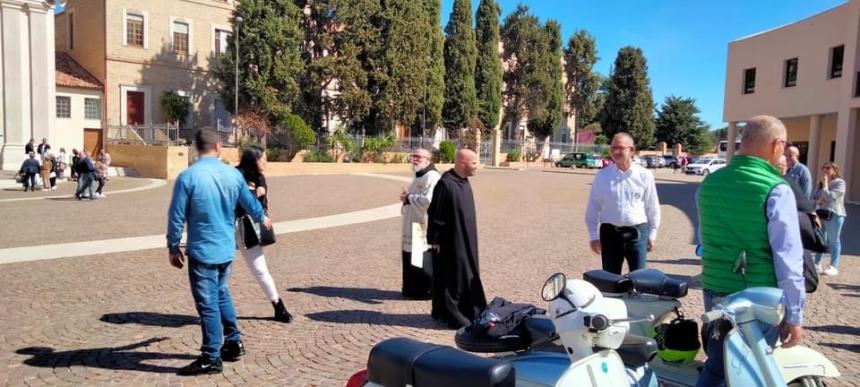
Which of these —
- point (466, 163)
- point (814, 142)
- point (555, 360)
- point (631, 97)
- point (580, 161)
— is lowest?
point (555, 360)

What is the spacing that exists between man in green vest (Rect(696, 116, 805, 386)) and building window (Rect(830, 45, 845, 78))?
934 inches

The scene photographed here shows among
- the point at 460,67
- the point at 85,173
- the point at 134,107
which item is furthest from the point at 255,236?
the point at 460,67

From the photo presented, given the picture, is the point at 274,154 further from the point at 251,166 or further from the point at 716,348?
the point at 716,348

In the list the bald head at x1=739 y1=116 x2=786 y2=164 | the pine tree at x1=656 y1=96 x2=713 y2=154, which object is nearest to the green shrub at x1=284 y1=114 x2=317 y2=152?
the bald head at x1=739 y1=116 x2=786 y2=164

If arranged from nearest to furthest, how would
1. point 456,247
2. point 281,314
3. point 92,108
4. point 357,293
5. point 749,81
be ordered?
point 456,247 → point 281,314 → point 357,293 → point 749,81 → point 92,108

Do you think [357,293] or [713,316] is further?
[357,293]

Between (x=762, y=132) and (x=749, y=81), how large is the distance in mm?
28709

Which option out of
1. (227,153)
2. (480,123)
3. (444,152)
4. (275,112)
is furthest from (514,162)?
(227,153)

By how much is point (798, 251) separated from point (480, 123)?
4789 cm

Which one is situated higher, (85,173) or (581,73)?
(581,73)

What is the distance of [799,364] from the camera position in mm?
2910

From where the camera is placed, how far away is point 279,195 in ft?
65.6

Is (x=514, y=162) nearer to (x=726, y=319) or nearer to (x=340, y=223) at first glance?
(x=340, y=223)

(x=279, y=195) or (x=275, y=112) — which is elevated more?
(x=275, y=112)
